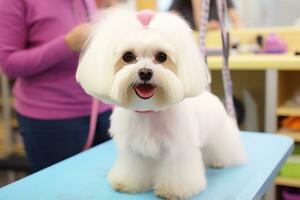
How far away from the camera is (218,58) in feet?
6.03

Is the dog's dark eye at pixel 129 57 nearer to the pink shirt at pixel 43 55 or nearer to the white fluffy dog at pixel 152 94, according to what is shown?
the white fluffy dog at pixel 152 94

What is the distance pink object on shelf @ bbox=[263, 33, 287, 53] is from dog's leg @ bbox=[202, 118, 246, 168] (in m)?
0.99

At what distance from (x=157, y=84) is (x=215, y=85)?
1.51m

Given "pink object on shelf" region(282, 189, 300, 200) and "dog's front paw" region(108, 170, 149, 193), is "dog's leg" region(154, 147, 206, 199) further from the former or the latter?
"pink object on shelf" region(282, 189, 300, 200)

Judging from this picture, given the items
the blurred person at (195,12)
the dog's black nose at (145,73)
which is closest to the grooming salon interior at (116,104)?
the dog's black nose at (145,73)

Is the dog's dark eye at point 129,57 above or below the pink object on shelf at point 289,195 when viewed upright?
above

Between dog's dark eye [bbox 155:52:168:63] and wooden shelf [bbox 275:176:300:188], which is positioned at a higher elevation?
dog's dark eye [bbox 155:52:168:63]

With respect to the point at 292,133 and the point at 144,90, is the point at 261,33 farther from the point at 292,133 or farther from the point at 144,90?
the point at 144,90

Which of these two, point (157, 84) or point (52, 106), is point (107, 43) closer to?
point (157, 84)

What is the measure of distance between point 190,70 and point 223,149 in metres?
0.34

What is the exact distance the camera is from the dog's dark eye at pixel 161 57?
0.73 metres

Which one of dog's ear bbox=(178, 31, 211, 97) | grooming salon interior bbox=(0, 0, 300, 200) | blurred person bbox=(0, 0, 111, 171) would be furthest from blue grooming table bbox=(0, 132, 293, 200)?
dog's ear bbox=(178, 31, 211, 97)

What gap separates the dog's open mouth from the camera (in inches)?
28.3

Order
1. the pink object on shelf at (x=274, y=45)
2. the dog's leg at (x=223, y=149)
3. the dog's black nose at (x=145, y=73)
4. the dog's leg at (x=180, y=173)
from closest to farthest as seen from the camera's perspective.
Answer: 1. the dog's black nose at (x=145, y=73)
2. the dog's leg at (x=180, y=173)
3. the dog's leg at (x=223, y=149)
4. the pink object on shelf at (x=274, y=45)
